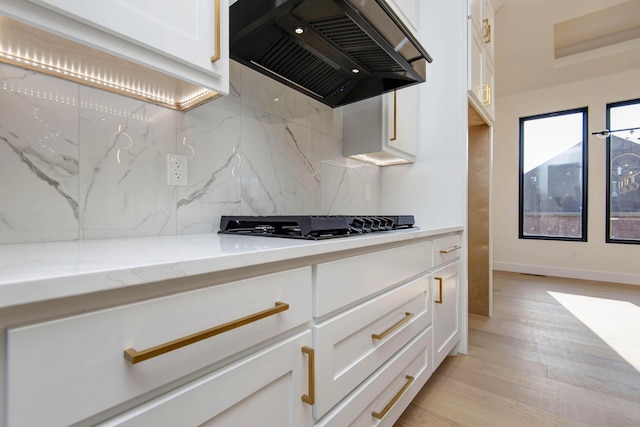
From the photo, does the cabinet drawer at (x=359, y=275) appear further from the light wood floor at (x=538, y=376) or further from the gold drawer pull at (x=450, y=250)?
the light wood floor at (x=538, y=376)

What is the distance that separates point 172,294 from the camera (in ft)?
1.53

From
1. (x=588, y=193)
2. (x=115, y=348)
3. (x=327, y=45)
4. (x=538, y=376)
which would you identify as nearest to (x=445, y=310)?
(x=538, y=376)

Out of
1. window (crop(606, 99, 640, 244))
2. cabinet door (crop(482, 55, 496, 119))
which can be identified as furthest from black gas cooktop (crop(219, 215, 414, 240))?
window (crop(606, 99, 640, 244))

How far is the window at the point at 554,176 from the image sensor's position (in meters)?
4.16

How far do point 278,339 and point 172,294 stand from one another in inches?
Result: 11.1

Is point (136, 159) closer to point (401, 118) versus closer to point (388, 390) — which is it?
point (388, 390)

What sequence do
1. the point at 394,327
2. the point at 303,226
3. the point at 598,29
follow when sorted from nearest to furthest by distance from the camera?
the point at 303,226 < the point at 394,327 < the point at 598,29

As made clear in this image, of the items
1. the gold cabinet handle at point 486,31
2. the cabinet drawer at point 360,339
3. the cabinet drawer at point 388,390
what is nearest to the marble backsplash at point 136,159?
Answer: the cabinet drawer at point 360,339

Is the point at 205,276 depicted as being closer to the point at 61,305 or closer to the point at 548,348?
the point at 61,305

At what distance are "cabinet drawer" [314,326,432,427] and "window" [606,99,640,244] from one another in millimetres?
4195

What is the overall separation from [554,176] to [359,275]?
4908mm

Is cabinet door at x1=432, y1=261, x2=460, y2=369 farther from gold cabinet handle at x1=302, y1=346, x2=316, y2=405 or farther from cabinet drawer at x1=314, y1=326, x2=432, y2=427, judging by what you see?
gold cabinet handle at x1=302, y1=346, x2=316, y2=405

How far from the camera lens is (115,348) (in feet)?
1.33

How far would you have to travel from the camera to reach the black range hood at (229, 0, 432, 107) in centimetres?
99
